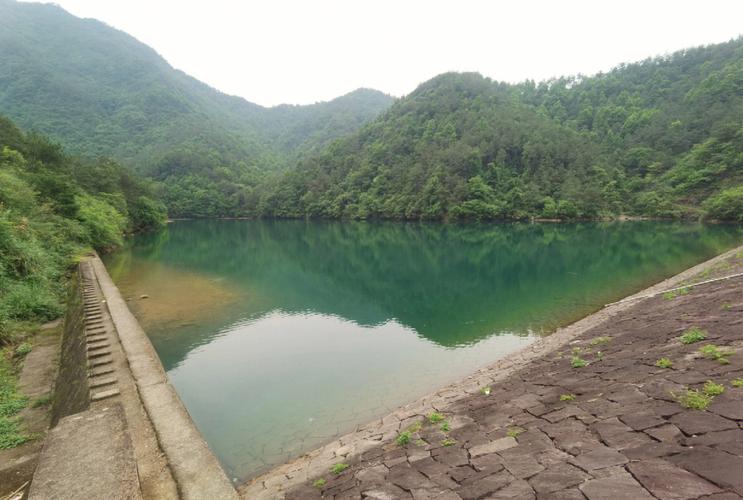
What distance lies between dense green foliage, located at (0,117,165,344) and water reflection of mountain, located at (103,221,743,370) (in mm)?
4068

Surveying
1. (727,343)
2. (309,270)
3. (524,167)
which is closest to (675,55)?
(524,167)

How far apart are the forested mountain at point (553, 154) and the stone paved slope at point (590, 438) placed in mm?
61021

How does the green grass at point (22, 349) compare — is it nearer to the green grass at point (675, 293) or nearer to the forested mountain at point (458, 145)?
the green grass at point (675, 293)

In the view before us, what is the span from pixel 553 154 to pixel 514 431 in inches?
3599

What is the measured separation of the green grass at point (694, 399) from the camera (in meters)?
4.00

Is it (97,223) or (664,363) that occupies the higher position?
(664,363)

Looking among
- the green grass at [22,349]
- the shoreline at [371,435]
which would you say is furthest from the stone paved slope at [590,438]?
the green grass at [22,349]

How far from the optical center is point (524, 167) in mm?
84812

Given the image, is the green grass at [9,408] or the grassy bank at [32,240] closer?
the green grass at [9,408]

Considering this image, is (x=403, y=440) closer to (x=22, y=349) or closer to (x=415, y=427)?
(x=415, y=427)

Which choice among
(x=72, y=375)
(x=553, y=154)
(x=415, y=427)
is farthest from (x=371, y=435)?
(x=553, y=154)

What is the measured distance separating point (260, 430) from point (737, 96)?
113582 mm

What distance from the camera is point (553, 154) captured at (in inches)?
3287

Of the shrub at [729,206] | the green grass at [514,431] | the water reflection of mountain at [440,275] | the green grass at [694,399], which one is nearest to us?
the green grass at [694,399]
